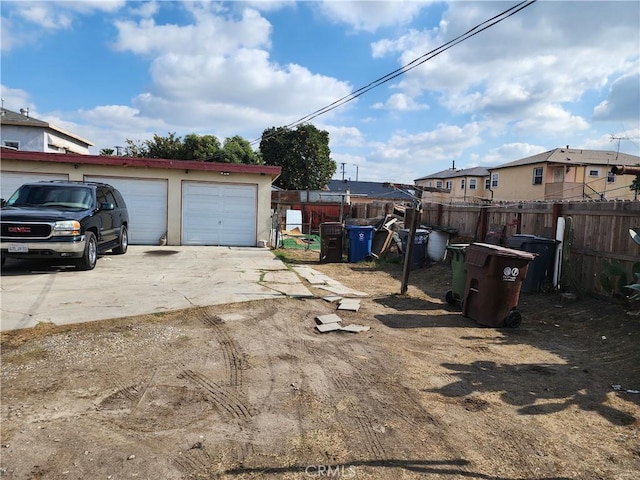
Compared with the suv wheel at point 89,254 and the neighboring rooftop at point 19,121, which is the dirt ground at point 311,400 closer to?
the suv wheel at point 89,254

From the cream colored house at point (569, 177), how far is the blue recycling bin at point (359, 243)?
84.3ft

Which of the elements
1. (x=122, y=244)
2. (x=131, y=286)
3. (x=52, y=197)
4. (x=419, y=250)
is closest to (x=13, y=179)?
(x=122, y=244)

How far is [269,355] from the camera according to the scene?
4.85 metres

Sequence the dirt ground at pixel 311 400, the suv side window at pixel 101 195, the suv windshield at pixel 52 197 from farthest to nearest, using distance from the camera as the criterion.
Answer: the suv side window at pixel 101 195, the suv windshield at pixel 52 197, the dirt ground at pixel 311 400

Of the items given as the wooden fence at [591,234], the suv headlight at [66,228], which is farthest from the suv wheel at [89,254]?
the wooden fence at [591,234]

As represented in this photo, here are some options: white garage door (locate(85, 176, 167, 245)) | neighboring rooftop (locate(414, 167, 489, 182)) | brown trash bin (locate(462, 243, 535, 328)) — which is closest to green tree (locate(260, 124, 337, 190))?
neighboring rooftop (locate(414, 167, 489, 182))

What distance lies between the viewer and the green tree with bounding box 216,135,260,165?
131ft

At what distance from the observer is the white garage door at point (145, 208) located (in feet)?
49.6

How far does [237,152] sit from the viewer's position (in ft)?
133

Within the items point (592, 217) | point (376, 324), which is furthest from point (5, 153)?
point (592, 217)

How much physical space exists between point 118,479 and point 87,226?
25.8 ft
